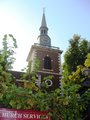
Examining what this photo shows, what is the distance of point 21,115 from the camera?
652cm

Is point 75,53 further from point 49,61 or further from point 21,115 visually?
point 21,115

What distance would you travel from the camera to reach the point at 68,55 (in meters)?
38.3

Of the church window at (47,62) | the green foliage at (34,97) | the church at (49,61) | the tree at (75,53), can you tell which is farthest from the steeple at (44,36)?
the green foliage at (34,97)

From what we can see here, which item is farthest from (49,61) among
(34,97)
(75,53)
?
(34,97)

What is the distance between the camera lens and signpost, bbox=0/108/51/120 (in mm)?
6337

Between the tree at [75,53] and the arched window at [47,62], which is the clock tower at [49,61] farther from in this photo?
the tree at [75,53]

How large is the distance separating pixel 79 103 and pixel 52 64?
3072 cm

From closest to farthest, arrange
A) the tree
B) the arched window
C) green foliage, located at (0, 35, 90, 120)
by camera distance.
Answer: green foliage, located at (0, 35, 90, 120)
the tree
the arched window

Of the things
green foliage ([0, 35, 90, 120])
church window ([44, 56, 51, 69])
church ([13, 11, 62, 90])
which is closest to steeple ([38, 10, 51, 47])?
church ([13, 11, 62, 90])

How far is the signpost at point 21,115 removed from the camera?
20.8ft

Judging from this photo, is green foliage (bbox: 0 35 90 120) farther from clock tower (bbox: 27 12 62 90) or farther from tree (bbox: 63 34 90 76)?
tree (bbox: 63 34 90 76)

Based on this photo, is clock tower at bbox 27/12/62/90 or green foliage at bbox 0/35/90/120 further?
clock tower at bbox 27/12/62/90

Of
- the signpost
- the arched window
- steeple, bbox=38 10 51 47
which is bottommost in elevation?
the signpost

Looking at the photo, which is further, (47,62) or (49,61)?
(49,61)
